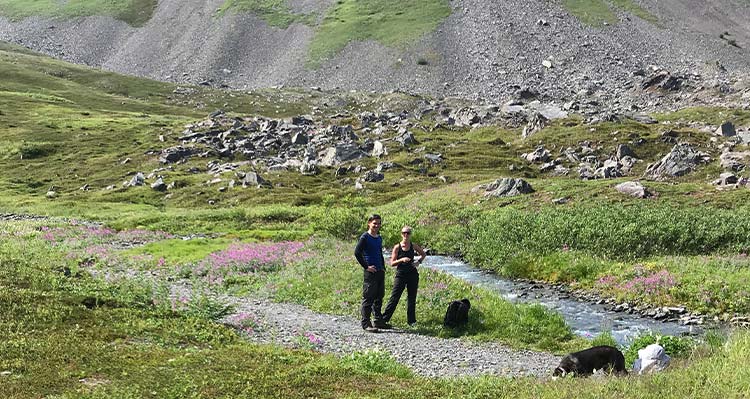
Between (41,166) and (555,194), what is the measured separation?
105531mm

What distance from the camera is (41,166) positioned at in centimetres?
11681

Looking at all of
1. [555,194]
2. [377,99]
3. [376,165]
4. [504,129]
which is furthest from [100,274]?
[377,99]

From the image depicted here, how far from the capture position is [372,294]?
22.2 m

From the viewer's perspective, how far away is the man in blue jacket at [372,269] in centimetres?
2123

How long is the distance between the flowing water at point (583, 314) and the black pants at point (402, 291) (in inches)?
308

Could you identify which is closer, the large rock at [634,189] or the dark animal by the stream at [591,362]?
the dark animal by the stream at [591,362]

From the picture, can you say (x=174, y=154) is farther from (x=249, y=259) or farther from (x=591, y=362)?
(x=591, y=362)

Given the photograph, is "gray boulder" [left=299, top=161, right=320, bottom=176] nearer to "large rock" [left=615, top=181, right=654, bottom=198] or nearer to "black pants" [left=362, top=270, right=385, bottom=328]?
"large rock" [left=615, top=181, right=654, bottom=198]

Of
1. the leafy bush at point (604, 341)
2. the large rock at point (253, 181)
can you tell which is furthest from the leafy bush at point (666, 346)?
the large rock at point (253, 181)

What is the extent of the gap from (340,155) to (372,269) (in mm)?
88495

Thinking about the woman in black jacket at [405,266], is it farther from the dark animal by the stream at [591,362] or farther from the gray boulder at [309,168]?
the gray boulder at [309,168]

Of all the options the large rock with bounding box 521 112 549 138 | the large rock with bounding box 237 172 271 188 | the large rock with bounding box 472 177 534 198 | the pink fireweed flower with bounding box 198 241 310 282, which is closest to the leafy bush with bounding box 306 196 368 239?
the pink fireweed flower with bounding box 198 241 310 282

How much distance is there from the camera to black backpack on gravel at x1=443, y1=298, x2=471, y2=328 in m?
23.1

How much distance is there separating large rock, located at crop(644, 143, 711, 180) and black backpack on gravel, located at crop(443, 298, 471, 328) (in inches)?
2366
